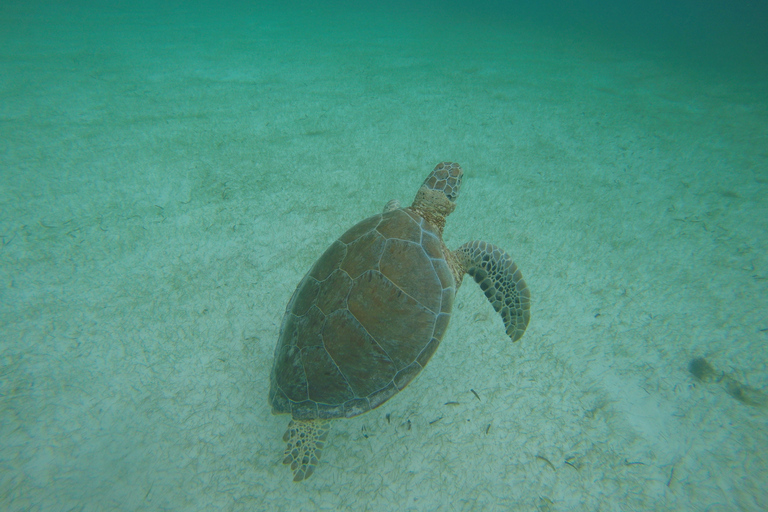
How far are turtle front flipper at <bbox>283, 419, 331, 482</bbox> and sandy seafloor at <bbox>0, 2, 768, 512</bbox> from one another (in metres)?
0.15

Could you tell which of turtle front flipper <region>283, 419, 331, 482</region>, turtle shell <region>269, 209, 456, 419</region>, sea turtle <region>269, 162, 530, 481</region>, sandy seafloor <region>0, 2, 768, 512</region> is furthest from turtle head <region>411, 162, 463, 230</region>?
turtle front flipper <region>283, 419, 331, 482</region>

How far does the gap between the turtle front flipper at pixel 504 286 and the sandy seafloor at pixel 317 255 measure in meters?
0.23

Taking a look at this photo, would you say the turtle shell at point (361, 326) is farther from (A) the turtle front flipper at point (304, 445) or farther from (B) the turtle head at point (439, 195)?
(B) the turtle head at point (439, 195)

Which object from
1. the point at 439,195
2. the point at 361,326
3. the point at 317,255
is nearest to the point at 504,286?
the point at 439,195

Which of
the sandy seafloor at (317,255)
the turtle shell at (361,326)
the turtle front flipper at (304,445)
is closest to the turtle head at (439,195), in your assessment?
the sandy seafloor at (317,255)

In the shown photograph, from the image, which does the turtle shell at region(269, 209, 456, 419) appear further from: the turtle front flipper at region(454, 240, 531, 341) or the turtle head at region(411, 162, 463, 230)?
the turtle head at region(411, 162, 463, 230)

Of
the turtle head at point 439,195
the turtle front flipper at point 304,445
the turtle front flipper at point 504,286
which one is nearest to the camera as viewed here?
the turtle front flipper at point 304,445

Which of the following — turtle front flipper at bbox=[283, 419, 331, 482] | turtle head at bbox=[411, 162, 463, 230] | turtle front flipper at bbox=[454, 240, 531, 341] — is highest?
turtle head at bbox=[411, 162, 463, 230]

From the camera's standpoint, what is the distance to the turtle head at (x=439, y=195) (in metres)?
2.89

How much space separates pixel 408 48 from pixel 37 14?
14253 mm

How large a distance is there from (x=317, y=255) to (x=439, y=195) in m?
1.45

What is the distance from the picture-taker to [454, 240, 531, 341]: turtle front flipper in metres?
2.41

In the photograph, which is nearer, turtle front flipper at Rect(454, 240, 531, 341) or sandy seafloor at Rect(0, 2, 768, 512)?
sandy seafloor at Rect(0, 2, 768, 512)

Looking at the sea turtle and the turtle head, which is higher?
Result: the turtle head
